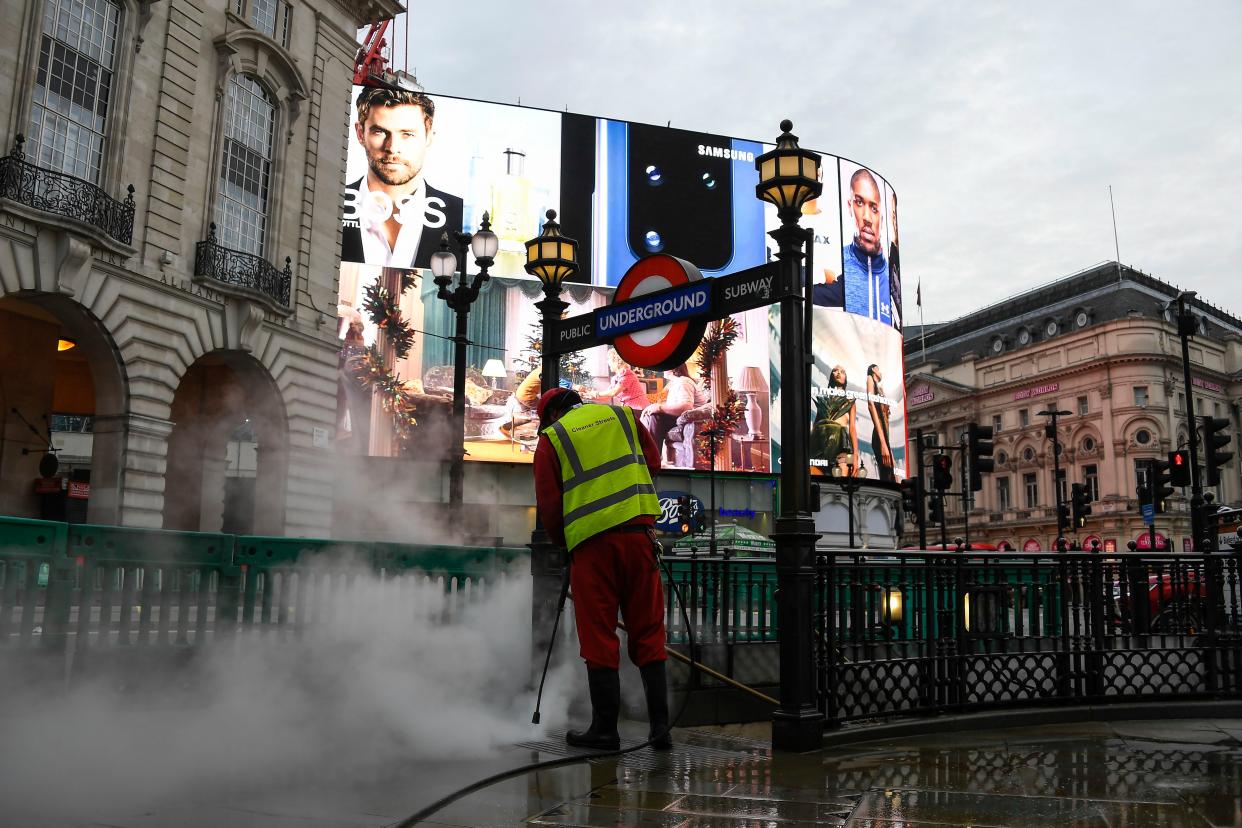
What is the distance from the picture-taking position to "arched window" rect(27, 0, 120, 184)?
16516 millimetres

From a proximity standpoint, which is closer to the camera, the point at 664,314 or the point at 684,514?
the point at 664,314

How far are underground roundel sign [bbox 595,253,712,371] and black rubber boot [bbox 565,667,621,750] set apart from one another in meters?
2.12

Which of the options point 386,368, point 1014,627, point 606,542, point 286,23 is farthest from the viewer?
point 386,368

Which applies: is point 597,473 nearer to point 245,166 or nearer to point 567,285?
point 245,166

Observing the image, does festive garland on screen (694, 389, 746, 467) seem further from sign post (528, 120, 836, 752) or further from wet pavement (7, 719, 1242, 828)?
wet pavement (7, 719, 1242, 828)

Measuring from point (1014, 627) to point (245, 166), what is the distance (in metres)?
18.6

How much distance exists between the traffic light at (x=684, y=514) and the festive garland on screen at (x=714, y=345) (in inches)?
214

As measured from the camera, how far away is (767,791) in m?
4.56

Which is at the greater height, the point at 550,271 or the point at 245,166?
the point at 245,166

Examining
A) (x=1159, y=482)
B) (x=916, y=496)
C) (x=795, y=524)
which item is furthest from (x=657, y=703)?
(x=916, y=496)

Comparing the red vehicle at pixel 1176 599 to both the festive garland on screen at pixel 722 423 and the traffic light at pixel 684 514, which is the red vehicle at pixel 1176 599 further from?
the festive garland on screen at pixel 722 423

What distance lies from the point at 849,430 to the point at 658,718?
44.4m

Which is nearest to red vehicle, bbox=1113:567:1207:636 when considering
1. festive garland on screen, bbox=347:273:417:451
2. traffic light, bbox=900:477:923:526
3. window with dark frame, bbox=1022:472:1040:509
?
traffic light, bbox=900:477:923:526

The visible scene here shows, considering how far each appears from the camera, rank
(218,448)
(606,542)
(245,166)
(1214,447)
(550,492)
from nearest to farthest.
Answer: (606,542)
(550,492)
(1214,447)
(245,166)
(218,448)
